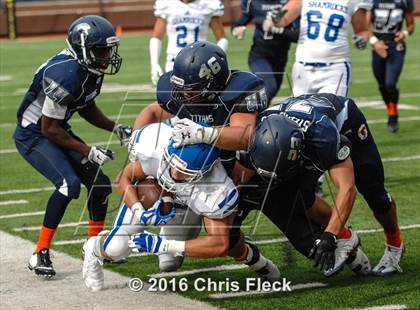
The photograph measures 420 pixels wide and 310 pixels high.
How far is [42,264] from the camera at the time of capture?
5.69m

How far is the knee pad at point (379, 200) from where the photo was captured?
551 centimetres

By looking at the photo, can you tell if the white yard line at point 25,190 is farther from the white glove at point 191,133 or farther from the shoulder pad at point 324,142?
the shoulder pad at point 324,142

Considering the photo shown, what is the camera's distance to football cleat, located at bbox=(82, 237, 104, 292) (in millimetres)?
5285

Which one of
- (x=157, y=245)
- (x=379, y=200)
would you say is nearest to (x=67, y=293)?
(x=157, y=245)

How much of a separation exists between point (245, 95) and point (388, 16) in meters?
6.05

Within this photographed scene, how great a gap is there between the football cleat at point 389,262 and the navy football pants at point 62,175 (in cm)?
162

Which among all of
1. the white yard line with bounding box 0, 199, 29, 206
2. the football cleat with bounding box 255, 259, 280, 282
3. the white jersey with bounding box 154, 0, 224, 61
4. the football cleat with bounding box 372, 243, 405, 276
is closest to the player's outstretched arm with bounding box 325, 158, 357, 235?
the football cleat with bounding box 255, 259, 280, 282

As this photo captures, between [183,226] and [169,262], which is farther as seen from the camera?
[169,262]

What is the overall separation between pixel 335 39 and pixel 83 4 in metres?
20.1

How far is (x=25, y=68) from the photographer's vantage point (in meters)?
16.7

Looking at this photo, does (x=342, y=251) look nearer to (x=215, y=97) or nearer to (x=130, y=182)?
(x=215, y=97)

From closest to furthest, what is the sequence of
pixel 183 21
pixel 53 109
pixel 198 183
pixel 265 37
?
pixel 198 183, pixel 53 109, pixel 183 21, pixel 265 37

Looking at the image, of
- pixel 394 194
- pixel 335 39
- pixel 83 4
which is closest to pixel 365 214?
pixel 394 194

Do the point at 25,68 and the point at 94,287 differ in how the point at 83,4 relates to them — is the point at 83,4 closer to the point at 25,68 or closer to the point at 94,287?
the point at 25,68
